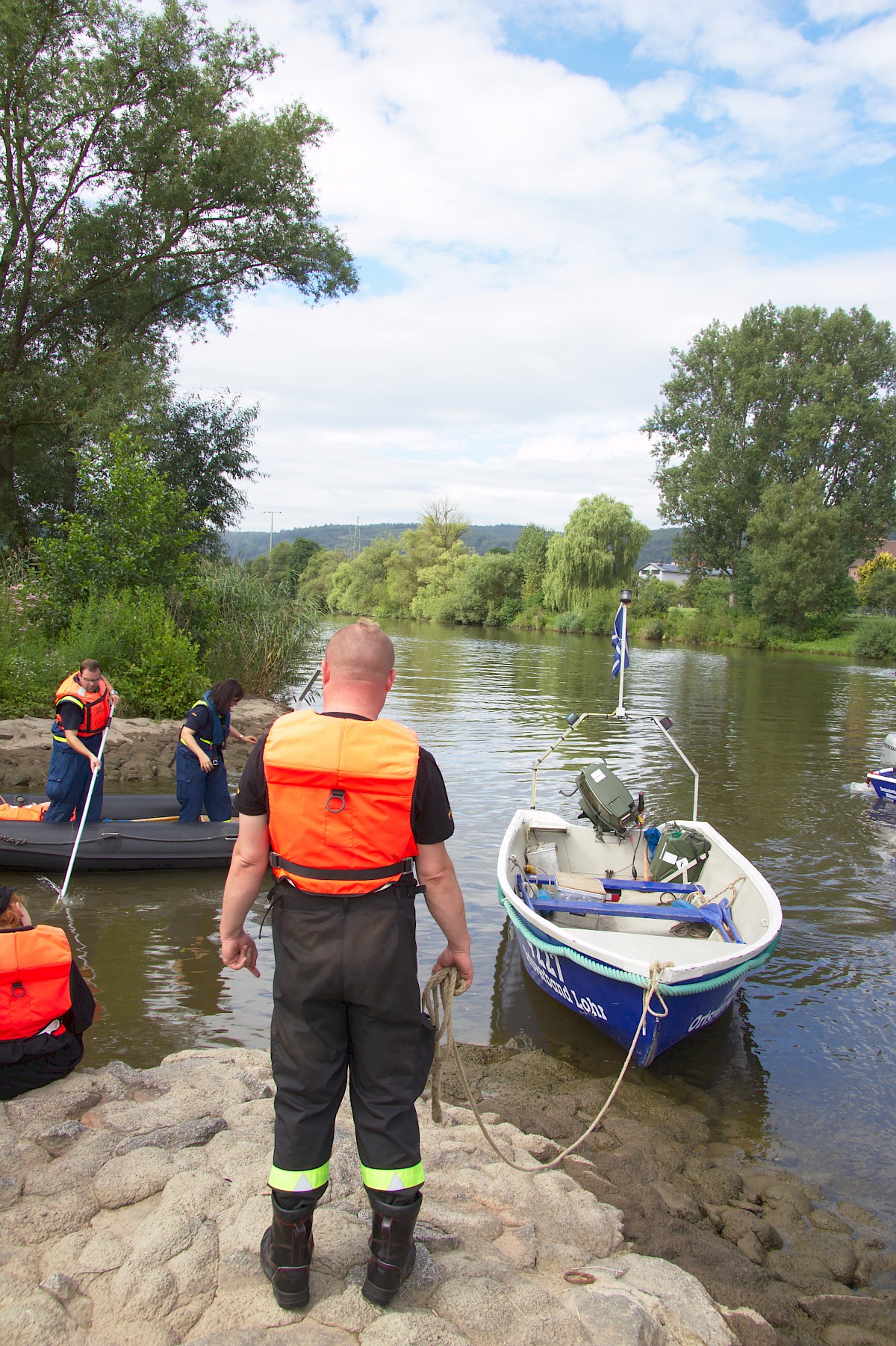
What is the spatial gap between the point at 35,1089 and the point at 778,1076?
165 inches

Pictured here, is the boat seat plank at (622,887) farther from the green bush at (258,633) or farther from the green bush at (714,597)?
the green bush at (714,597)

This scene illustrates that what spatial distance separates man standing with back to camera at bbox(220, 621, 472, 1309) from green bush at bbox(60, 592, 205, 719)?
11.8m

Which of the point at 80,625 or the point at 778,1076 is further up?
the point at 80,625

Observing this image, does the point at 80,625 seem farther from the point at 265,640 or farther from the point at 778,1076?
the point at 778,1076

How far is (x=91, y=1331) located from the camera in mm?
2396

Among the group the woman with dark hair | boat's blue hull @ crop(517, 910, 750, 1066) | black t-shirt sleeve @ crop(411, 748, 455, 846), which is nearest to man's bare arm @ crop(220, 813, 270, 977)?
black t-shirt sleeve @ crop(411, 748, 455, 846)

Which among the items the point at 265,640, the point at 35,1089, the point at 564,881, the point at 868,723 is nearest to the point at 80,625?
the point at 265,640

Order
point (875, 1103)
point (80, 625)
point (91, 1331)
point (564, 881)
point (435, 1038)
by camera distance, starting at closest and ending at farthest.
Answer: point (91, 1331)
point (435, 1038)
point (875, 1103)
point (564, 881)
point (80, 625)

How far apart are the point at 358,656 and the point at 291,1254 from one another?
1.63 metres

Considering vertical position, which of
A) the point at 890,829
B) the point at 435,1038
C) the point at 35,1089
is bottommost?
the point at 890,829

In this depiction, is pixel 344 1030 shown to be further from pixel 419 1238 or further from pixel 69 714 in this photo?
pixel 69 714

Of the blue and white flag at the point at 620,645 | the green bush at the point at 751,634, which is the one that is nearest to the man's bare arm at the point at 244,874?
the blue and white flag at the point at 620,645

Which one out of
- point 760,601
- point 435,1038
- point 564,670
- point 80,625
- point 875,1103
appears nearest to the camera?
point 435,1038

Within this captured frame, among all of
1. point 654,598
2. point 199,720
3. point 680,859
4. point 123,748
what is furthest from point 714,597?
point 199,720
